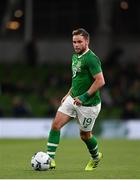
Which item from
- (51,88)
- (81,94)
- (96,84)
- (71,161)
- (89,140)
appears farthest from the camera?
(51,88)

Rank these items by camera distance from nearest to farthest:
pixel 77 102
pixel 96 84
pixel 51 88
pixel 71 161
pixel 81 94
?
1. pixel 96 84
2. pixel 77 102
3. pixel 81 94
4. pixel 71 161
5. pixel 51 88

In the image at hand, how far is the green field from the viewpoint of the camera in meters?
13.7

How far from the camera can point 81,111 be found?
14680 millimetres

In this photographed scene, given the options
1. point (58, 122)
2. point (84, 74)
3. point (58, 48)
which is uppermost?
point (84, 74)

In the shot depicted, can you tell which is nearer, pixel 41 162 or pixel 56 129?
pixel 41 162

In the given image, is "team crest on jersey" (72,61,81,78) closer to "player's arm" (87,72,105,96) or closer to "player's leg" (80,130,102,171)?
"player's arm" (87,72,105,96)

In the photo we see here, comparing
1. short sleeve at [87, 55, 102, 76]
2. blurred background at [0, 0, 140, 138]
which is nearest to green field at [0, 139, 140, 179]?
short sleeve at [87, 55, 102, 76]

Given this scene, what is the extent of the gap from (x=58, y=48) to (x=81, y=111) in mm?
24088

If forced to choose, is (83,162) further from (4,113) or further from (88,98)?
(4,113)

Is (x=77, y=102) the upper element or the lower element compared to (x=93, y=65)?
lower

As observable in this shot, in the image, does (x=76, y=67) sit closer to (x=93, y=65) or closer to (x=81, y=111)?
(x=93, y=65)

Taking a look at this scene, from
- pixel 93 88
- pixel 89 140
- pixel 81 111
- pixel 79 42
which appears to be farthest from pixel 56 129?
pixel 79 42

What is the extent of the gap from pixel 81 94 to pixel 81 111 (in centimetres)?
Result: 29

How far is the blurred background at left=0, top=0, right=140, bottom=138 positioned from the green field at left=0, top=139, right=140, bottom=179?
7210 mm
